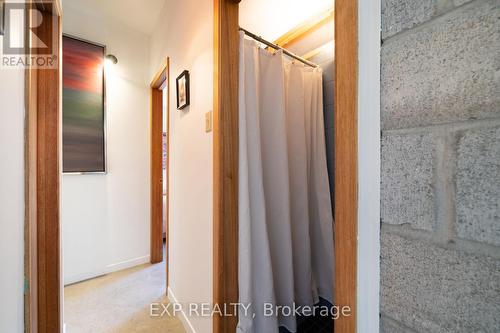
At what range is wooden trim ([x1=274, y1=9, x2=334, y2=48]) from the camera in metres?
1.59

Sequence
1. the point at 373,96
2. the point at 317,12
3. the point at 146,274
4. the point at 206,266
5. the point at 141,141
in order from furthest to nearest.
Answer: the point at 141,141 < the point at 146,274 < the point at 317,12 < the point at 206,266 < the point at 373,96

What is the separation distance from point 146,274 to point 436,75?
277 cm

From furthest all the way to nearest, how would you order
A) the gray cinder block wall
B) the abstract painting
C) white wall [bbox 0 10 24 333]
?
1. the abstract painting
2. white wall [bbox 0 10 24 333]
3. the gray cinder block wall

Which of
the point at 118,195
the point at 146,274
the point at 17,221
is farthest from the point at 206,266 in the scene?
the point at 118,195

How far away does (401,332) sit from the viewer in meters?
0.38

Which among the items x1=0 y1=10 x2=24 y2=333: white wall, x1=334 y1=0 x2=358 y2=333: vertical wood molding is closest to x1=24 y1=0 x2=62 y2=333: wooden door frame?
x1=0 y1=10 x2=24 y2=333: white wall

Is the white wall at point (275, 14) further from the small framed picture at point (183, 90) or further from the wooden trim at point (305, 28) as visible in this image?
the small framed picture at point (183, 90)

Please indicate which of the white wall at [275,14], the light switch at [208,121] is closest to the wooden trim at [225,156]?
the light switch at [208,121]

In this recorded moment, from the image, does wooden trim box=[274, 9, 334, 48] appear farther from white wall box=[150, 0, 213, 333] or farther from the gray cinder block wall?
the gray cinder block wall

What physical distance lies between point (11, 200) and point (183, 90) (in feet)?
3.67

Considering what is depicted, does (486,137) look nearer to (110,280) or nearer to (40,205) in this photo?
(40,205)

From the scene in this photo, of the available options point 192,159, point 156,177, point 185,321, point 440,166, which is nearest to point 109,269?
point 156,177

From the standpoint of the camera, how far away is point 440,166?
0.34 meters

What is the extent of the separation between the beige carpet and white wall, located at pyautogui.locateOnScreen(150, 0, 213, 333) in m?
0.23
